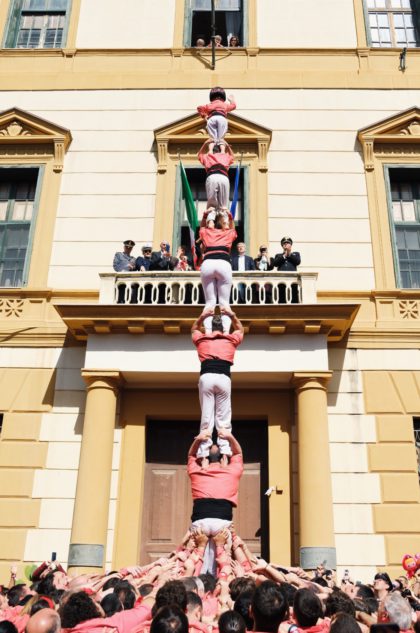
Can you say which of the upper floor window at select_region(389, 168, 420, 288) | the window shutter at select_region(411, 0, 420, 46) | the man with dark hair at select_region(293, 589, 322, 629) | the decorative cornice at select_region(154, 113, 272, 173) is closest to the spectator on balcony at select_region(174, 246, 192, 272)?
the decorative cornice at select_region(154, 113, 272, 173)

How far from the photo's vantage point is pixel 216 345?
7578mm

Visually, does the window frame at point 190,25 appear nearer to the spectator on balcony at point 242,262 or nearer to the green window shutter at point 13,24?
the green window shutter at point 13,24

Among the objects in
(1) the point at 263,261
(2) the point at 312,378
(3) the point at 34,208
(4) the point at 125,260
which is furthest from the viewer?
(3) the point at 34,208

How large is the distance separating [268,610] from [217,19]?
16.0m

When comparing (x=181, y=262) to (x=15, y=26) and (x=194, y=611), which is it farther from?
(x=194, y=611)

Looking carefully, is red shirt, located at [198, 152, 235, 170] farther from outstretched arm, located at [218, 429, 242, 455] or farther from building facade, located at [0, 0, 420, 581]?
outstretched arm, located at [218, 429, 242, 455]

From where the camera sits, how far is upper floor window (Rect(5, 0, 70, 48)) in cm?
1625

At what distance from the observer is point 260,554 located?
37.0ft

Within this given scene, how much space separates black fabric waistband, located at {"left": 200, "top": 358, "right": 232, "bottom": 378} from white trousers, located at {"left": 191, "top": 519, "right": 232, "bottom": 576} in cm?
169

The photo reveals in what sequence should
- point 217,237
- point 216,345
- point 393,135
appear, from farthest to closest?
point 393,135, point 217,237, point 216,345

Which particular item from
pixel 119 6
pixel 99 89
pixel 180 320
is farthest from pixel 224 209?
pixel 119 6

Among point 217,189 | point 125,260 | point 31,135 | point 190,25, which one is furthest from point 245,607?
point 190,25

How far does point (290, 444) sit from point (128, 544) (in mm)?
3388

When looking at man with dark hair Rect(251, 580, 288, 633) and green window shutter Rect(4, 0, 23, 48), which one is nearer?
man with dark hair Rect(251, 580, 288, 633)
